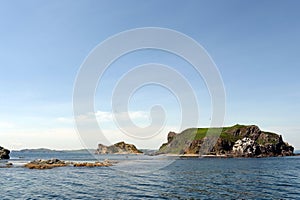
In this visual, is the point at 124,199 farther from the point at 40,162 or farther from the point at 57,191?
the point at 40,162

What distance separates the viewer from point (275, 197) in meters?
50.8

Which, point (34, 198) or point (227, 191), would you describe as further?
point (227, 191)

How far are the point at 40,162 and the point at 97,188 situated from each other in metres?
81.4

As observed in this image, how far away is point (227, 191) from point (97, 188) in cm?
2822

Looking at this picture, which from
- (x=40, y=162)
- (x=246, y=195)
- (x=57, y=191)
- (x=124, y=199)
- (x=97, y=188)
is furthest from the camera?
(x=40, y=162)

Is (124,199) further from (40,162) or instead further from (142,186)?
(40,162)

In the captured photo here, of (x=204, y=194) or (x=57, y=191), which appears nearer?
(x=204, y=194)

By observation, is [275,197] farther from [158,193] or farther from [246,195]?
[158,193]

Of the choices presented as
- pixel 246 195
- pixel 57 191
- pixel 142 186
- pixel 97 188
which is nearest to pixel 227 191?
pixel 246 195

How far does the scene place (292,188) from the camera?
201 ft

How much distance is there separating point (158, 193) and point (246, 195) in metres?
17.1

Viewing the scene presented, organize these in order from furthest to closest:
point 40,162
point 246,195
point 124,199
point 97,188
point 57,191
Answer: point 40,162, point 97,188, point 57,191, point 246,195, point 124,199

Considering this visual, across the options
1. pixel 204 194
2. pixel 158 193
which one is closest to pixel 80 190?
pixel 158 193

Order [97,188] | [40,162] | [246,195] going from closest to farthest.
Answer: [246,195] → [97,188] → [40,162]
